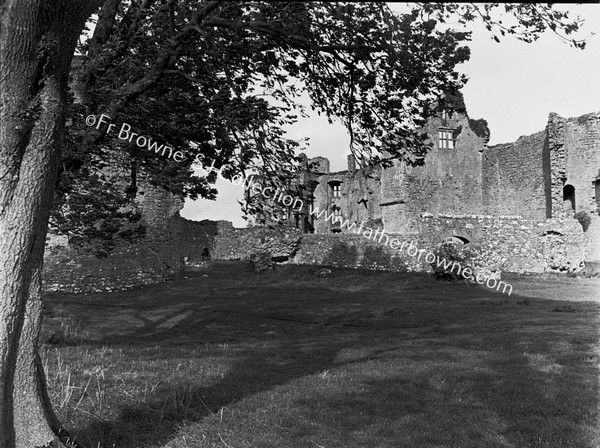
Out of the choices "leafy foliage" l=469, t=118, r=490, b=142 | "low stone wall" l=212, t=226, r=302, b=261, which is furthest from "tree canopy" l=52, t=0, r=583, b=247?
"leafy foliage" l=469, t=118, r=490, b=142

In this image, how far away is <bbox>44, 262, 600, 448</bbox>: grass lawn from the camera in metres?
5.41

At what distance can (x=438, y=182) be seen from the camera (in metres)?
37.1

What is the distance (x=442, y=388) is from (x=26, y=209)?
519 cm

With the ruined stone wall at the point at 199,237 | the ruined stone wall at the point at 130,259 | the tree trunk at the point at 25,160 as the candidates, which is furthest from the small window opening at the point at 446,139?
the tree trunk at the point at 25,160

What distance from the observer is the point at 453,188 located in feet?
125

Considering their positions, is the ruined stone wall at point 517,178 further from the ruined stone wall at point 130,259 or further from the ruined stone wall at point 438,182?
the ruined stone wall at point 130,259

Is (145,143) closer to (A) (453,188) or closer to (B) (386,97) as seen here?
(B) (386,97)

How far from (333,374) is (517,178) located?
33316 millimetres

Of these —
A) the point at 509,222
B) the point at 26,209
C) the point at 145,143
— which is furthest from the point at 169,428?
the point at 509,222

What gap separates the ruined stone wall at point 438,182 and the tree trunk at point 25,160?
3046 centimetres

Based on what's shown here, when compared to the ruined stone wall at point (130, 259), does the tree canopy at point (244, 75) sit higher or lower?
higher

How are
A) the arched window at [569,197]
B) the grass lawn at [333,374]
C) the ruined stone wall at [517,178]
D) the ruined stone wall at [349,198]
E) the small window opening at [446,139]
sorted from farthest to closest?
the ruined stone wall at [349,198], the small window opening at [446,139], the ruined stone wall at [517,178], the arched window at [569,197], the grass lawn at [333,374]

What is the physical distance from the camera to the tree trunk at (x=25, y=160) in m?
4.22

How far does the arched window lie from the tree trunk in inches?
1391
